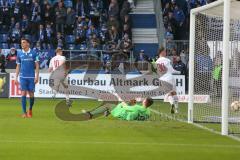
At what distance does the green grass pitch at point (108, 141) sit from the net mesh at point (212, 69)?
1234 millimetres

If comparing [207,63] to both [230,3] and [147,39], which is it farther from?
[147,39]

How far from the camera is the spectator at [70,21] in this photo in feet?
113

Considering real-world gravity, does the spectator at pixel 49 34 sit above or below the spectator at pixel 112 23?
below

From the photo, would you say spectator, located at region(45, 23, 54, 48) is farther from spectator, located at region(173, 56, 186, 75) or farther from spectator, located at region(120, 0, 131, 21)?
spectator, located at region(173, 56, 186, 75)

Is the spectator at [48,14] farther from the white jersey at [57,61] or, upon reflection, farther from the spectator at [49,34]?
the white jersey at [57,61]

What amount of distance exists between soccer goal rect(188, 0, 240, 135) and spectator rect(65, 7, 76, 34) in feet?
54.7

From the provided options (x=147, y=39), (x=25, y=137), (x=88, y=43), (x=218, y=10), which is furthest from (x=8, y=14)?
(x=25, y=137)

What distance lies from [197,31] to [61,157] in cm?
843

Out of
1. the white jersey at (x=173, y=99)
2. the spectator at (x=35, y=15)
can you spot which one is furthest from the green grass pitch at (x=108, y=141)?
the spectator at (x=35, y=15)

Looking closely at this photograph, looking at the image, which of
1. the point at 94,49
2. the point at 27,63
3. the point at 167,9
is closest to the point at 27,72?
the point at 27,63

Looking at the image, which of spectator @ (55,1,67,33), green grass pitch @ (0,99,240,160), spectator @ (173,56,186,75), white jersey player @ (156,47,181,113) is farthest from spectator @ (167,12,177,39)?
green grass pitch @ (0,99,240,160)

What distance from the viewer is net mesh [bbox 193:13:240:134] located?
15.5 metres

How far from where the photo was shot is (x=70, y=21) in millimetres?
34406

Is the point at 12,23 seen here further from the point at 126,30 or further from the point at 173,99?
the point at 173,99
